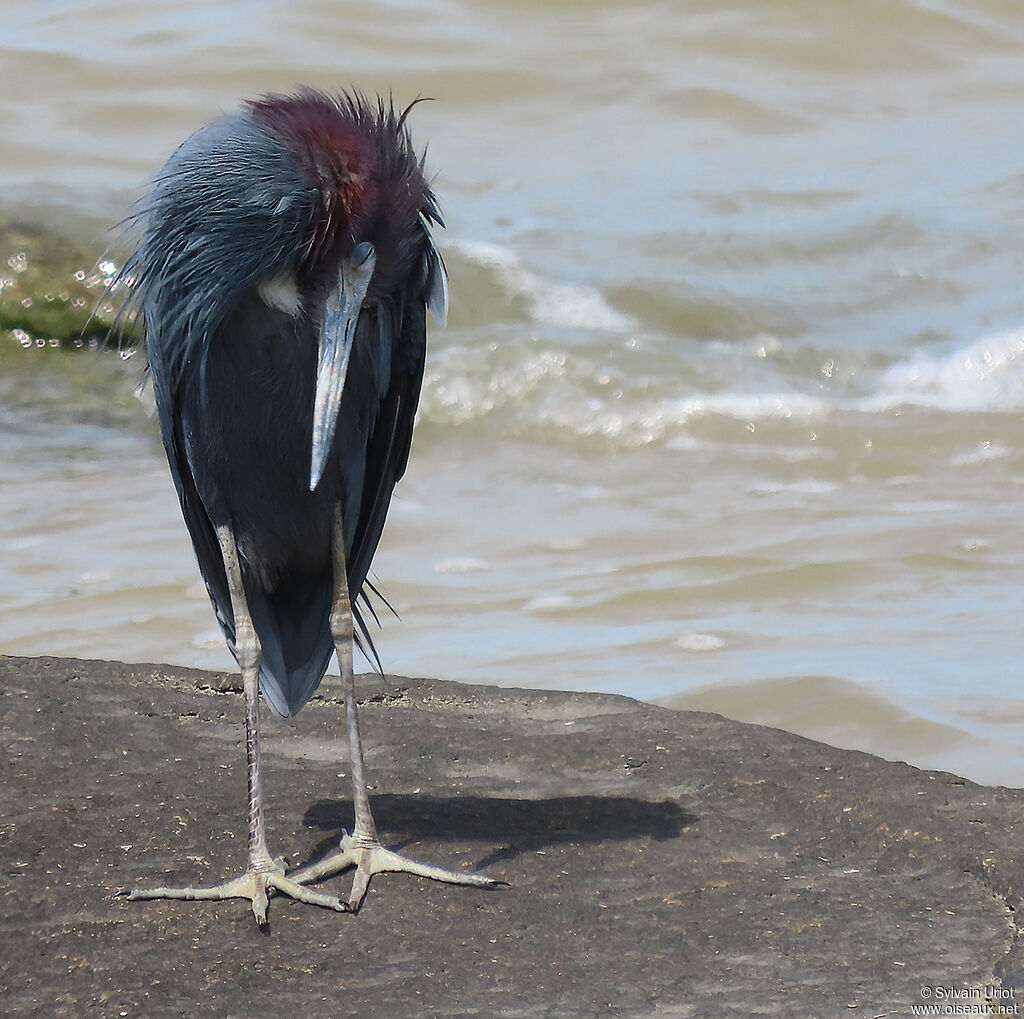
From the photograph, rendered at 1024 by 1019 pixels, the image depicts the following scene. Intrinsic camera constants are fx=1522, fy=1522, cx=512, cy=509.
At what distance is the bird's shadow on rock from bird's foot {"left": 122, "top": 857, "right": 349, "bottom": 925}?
0.92 ft

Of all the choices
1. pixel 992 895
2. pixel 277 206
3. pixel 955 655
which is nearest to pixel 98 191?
pixel 955 655

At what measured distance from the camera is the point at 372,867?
3432mm

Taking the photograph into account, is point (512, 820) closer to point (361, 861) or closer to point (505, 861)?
point (505, 861)

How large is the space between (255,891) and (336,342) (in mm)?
1185

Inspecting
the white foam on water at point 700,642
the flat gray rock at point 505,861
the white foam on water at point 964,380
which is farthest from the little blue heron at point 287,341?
the white foam on water at point 964,380

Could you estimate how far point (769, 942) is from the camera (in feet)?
10.1

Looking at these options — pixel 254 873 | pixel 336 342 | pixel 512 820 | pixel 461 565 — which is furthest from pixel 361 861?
pixel 461 565

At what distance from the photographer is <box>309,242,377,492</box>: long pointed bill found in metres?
3.20

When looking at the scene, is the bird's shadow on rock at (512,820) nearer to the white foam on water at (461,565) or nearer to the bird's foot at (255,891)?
the bird's foot at (255,891)

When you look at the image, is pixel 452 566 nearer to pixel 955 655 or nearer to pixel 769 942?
pixel 955 655

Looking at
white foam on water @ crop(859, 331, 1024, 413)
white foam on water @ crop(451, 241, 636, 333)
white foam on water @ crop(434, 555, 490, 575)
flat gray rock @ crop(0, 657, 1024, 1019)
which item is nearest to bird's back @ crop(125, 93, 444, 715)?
flat gray rock @ crop(0, 657, 1024, 1019)

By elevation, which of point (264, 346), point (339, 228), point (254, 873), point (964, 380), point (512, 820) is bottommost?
point (964, 380)

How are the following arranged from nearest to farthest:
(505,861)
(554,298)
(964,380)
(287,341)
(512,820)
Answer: (287,341) → (505,861) → (512,820) → (964,380) → (554,298)

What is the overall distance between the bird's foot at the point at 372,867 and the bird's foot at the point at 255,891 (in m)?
0.07
